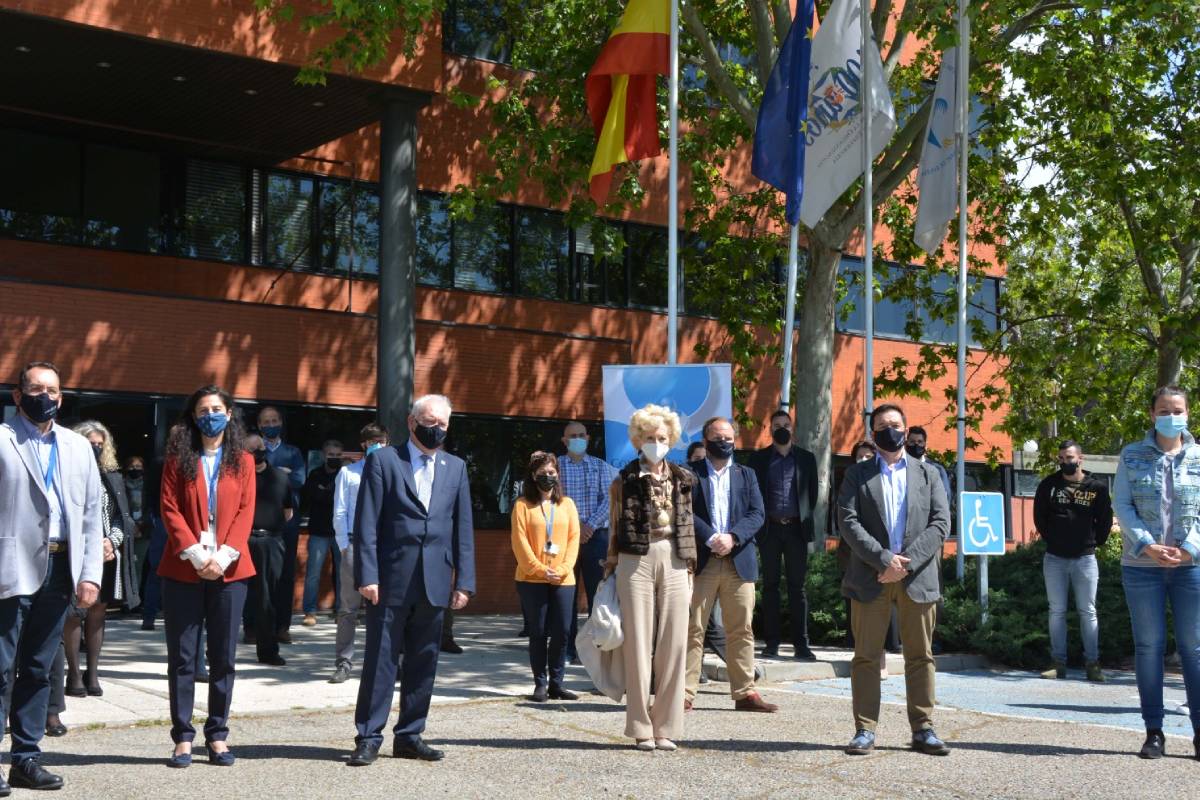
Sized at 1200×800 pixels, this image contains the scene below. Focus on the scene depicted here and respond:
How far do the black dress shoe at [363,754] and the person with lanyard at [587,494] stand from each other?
4.68m

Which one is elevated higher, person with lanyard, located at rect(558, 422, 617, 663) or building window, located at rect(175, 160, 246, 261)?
building window, located at rect(175, 160, 246, 261)

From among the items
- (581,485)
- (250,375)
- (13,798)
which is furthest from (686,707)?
(250,375)

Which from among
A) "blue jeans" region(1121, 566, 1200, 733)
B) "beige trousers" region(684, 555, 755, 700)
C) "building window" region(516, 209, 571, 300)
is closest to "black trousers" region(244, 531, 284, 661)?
"beige trousers" region(684, 555, 755, 700)

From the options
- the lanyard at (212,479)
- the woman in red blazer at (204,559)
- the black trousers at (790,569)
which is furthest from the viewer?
the black trousers at (790,569)

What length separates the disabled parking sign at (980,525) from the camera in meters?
14.2

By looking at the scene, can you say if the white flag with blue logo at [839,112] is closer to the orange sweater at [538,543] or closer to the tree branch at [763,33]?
the tree branch at [763,33]

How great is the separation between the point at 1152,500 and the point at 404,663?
4675 mm

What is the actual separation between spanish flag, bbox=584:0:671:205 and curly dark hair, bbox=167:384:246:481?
22.7ft

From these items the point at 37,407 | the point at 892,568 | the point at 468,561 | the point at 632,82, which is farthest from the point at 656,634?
the point at 632,82

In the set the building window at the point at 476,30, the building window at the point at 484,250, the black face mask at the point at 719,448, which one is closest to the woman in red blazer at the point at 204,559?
the black face mask at the point at 719,448

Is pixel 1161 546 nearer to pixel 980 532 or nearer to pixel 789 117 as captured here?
pixel 980 532

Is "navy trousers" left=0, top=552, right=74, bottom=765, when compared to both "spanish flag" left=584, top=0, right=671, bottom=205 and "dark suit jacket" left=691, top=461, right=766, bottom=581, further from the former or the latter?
"spanish flag" left=584, top=0, right=671, bottom=205

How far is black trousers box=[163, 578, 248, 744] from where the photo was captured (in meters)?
7.85

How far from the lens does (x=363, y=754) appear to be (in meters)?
7.93
